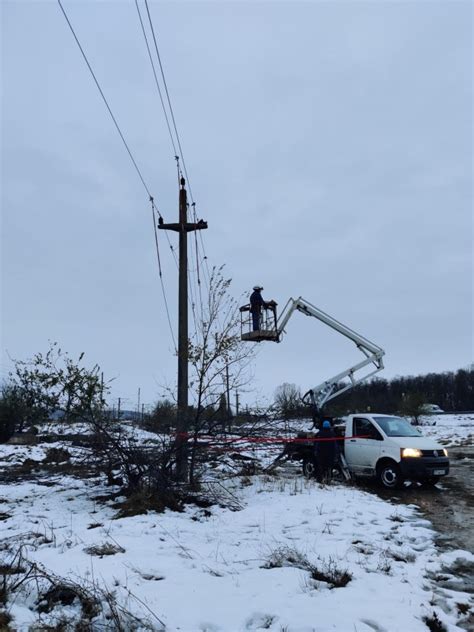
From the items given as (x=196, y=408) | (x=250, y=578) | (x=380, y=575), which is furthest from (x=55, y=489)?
(x=380, y=575)

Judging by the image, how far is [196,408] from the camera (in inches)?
437

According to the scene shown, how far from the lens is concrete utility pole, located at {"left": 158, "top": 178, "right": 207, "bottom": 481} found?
1037cm

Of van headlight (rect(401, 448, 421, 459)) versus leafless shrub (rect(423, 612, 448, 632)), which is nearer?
leafless shrub (rect(423, 612, 448, 632))

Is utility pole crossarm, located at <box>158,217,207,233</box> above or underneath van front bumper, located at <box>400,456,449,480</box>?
above

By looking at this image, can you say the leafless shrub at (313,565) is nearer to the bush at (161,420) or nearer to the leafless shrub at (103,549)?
the leafless shrub at (103,549)

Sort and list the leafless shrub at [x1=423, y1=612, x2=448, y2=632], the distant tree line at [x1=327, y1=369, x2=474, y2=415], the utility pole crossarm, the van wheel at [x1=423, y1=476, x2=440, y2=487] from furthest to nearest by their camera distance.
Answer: the distant tree line at [x1=327, y1=369, x2=474, y2=415], the utility pole crossarm, the van wheel at [x1=423, y1=476, x2=440, y2=487], the leafless shrub at [x1=423, y1=612, x2=448, y2=632]

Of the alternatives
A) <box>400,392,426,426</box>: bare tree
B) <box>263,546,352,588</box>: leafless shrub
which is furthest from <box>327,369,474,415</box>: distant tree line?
<box>263,546,352,588</box>: leafless shrub

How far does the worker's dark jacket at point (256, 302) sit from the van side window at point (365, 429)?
4.98 m

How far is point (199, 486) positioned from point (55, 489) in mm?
3288

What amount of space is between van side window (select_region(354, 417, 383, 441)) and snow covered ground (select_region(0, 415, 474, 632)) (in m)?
3.00

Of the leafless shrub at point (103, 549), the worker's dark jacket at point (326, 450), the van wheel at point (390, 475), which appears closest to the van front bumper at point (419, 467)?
the van wheel at point (390, 475)

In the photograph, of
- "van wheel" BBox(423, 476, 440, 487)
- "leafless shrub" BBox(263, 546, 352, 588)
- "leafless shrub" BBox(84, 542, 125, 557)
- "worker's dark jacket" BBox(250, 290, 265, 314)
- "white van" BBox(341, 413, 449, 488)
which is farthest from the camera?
"worker's dark jacket" BBox(250, 290, 265, 314)

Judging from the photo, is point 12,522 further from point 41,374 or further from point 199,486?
point 199,486

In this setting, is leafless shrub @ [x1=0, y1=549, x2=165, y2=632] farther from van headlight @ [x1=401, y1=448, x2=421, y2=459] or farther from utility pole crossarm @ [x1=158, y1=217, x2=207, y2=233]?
utility pole crossarm @ [x1=158, y1=217, x2=207, y2=233]
